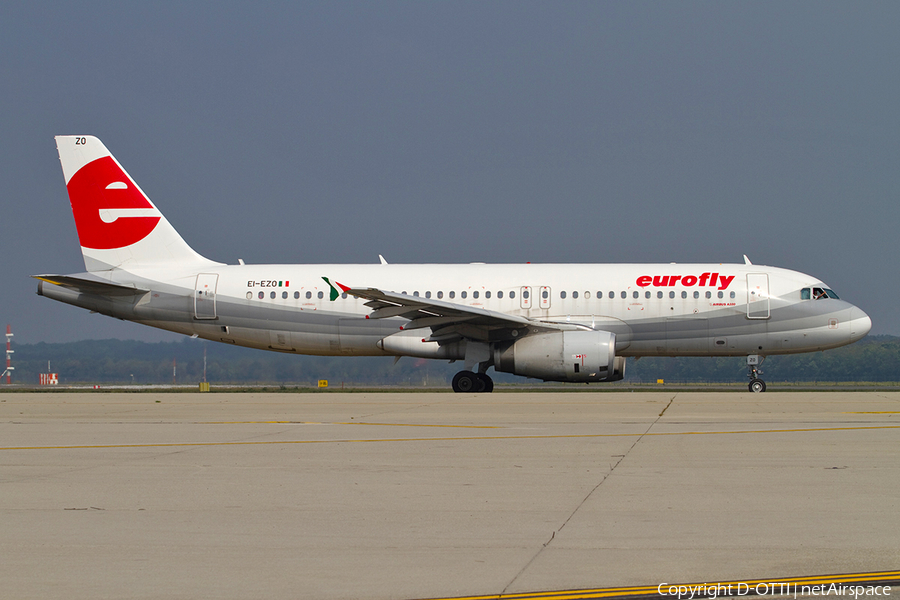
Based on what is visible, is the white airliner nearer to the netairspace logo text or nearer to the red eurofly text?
the red eurofly text

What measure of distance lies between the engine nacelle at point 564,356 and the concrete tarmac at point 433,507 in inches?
344

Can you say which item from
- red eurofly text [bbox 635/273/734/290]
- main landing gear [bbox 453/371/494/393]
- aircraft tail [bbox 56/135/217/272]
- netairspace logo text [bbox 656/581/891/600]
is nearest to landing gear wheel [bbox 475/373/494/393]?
main landing gear [bbox 453/371/494/393]

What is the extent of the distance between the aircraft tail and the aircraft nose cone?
63.8 feet

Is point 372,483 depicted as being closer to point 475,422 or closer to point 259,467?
point 259,467

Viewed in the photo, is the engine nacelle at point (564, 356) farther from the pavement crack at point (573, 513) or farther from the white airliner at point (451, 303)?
the pavement crack at point (573, 513)

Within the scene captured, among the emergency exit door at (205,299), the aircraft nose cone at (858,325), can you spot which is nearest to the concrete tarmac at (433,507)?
the aircraft nose cone at (858,325)

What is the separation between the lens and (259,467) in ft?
29.8

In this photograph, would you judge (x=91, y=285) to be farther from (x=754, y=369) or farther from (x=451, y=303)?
(x=754, y=369)

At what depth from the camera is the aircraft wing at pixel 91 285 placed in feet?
83.5

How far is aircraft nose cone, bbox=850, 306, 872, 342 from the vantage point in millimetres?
24484

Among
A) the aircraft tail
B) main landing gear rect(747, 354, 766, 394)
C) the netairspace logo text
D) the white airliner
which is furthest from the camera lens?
the aircraft tail

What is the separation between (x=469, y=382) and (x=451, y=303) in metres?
2.43

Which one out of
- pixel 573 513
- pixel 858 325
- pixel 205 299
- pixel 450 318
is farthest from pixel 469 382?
pixel 573 513

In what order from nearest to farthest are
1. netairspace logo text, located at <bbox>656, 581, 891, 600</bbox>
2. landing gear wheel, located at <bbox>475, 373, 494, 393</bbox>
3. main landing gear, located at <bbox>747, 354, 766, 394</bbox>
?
1. netairspace logo text, located at <bbox>656, 581, 891, 600</bbox>
2. landing gear wheel, located at <bbox>475, 373, 494, 393</bbox>
3. main landing gear, located at <bbox>747, 354, 766, 394</bbox>
